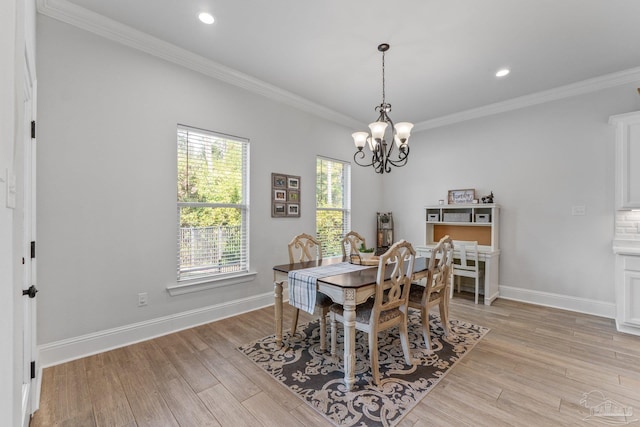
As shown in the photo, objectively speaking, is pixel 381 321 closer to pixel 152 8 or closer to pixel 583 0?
pixel 583 0

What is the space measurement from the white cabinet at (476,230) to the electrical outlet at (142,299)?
3.83 metres

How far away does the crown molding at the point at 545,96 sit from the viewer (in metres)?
3.34

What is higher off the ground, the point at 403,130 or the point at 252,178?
the point at 403,130

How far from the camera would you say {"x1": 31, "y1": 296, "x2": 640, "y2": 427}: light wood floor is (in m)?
1.74

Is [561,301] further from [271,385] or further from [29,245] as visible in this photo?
[29,245]

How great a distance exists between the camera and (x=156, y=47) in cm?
282

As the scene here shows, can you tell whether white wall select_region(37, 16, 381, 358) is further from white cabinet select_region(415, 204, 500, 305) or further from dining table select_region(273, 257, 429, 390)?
white cabinet select_region(415, 204, 500, 305)

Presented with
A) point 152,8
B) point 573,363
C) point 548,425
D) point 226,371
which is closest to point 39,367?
point 226,371

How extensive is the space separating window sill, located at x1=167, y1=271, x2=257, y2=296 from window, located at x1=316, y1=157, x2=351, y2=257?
4.76 feet

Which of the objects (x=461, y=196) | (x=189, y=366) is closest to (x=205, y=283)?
(x=189, y=366)

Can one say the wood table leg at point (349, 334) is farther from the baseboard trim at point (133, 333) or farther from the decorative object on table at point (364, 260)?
the baseboard trim at point (133, 333)

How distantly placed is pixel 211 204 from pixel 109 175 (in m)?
1.01

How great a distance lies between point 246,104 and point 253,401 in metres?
3.20

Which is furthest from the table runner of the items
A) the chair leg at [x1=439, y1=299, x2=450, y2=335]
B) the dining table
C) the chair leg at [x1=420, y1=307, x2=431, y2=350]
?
the chair leg at [x1=439, y1=299, x2=450, y2=335]
